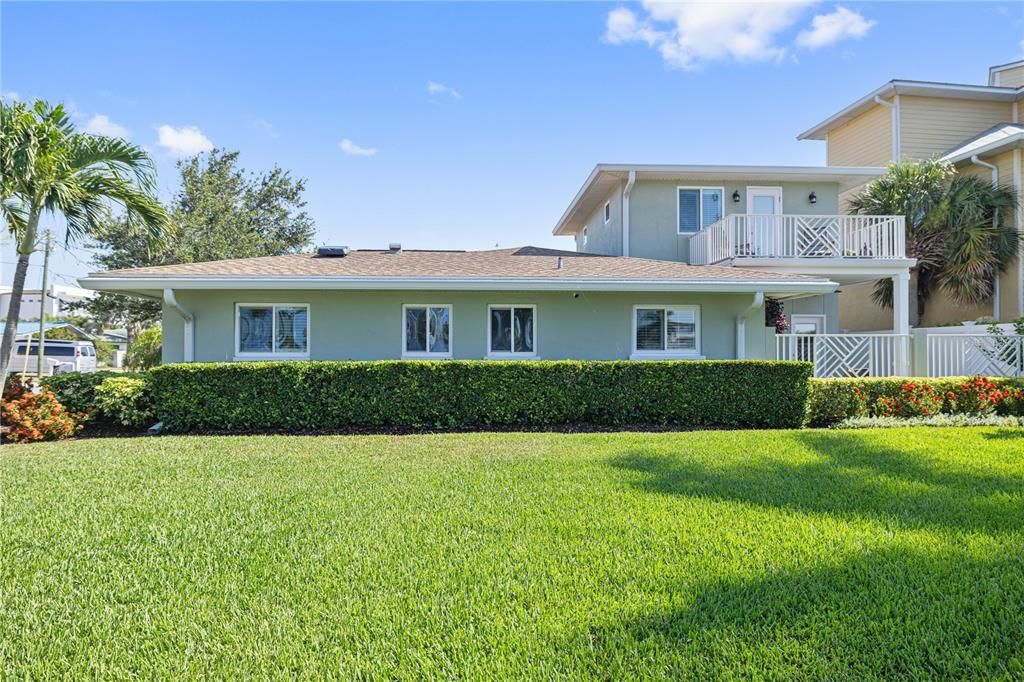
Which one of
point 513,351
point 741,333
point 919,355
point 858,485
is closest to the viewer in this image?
point 858,485

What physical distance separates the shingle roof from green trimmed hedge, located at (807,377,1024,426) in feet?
7.93

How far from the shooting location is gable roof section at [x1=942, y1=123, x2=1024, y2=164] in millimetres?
16562

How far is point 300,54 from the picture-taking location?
13.9 metres

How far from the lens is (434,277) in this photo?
11.6m

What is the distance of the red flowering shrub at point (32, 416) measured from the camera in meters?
9.30

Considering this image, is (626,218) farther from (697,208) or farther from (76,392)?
(76,392)

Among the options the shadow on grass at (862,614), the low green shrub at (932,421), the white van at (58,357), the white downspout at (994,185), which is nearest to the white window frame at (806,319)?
the white downspout at (994,185)

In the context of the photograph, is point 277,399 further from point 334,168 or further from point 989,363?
point 989,363

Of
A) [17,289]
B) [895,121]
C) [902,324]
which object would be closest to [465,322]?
[17,289]

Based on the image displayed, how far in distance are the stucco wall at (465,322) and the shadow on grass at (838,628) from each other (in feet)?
30.0

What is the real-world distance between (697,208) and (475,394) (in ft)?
32.6

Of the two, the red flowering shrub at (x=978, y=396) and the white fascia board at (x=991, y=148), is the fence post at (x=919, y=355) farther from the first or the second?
the white fascia board at (x=991, y=148)

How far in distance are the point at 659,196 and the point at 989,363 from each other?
879 centimetres

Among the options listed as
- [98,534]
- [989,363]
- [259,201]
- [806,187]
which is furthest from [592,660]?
[259,201]
